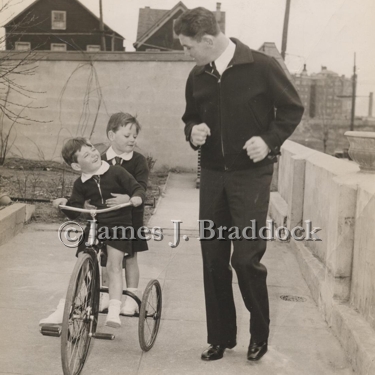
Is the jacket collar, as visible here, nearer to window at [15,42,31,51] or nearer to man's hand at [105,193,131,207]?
man's hand at [105,193,131,207]

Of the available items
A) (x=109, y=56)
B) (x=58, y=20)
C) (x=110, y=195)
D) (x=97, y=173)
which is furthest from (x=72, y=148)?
(x=58, y=20)

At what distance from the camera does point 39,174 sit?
11.8m

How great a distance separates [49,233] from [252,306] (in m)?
4.28

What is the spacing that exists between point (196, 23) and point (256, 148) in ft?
2.36

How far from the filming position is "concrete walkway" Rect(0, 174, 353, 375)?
3592 millimetres

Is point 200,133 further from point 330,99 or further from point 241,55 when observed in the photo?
point 330,99

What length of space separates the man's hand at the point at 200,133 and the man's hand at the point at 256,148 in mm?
228

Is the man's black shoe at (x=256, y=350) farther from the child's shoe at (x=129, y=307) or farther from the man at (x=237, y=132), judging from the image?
the child's shoe at (x=129, y=307)

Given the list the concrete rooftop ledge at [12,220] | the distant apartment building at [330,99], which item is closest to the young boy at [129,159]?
the concrete rooftop ledge at [12,220]

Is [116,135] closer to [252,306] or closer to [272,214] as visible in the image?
[252,306]

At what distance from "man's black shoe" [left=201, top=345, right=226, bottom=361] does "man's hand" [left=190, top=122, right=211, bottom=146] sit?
3.98ft

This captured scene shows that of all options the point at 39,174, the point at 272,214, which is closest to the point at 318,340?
the point at 272,214

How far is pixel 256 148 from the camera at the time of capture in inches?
130

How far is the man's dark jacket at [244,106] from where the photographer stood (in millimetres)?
3371
